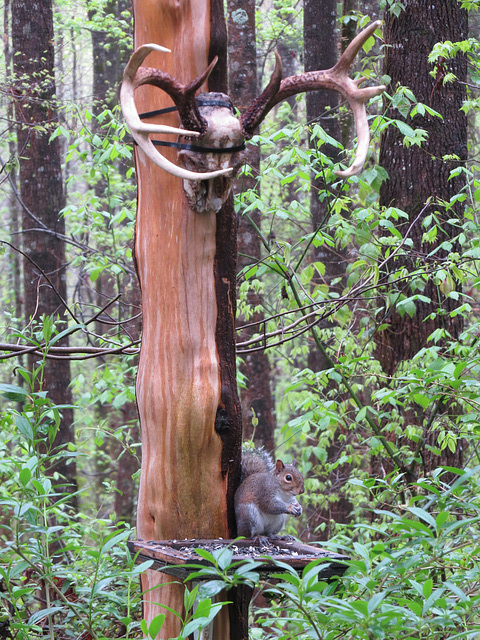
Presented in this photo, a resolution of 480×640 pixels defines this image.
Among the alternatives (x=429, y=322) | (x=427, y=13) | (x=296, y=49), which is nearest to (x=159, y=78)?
(x=429, y=322)

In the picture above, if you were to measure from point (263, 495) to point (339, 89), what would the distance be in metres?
1.85

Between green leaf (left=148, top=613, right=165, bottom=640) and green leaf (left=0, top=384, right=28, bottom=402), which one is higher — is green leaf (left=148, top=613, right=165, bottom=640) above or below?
below

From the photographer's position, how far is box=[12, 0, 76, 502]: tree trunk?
8203mm

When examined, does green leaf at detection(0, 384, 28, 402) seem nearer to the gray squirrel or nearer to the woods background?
the woods background

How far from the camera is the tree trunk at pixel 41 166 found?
323 inches

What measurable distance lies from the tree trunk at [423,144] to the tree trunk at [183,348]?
275cm

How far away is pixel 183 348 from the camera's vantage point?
9.72 feet

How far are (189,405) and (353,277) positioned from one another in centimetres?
227

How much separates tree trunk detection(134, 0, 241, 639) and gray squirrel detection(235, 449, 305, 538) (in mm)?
85

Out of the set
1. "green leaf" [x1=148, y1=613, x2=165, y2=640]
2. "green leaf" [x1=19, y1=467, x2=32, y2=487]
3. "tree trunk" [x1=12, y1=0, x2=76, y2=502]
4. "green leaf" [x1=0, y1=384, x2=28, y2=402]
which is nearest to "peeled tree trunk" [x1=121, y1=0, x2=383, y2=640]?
"green leaf" [x1=0, y1=384, x2=28, y2=402]

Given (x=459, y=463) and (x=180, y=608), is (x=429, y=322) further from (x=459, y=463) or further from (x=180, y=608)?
(x=180, y=608)

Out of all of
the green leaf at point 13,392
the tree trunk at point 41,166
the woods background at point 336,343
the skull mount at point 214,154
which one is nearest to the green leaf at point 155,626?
the woods background at point 336,343

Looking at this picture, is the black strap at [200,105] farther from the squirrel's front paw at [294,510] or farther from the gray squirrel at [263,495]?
the squirrel's front paw at [294,510]

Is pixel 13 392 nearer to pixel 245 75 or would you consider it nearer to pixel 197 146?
pixel 197 146
